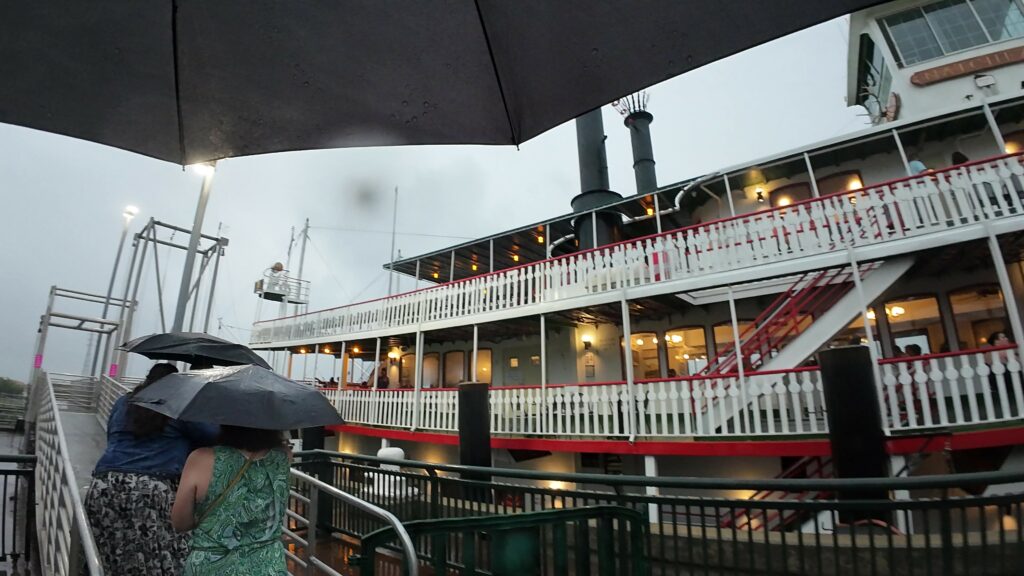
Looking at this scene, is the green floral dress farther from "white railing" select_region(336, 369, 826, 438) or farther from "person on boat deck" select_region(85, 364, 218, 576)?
"white railing" select_region(336, 369, 826, 438)

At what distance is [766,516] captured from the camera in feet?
10.4

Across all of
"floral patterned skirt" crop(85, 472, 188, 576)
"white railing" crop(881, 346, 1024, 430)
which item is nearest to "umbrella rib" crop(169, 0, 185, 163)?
"floral patterned skirt" crop(85, 472, 188, 576)

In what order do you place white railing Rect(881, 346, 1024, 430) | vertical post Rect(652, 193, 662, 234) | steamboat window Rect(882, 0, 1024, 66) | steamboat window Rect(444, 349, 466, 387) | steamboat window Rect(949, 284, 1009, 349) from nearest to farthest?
white railing Rect(881, 346, 1024, 430) → steamboat window Rect(949, 284, 1009, 349) → steamboat window Rect(882, 0, 1024, 66) → vertical post Rect(652, 193, 662, 234) → steamboat window Rect(444, 349, 466, 387)

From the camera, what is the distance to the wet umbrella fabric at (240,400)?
7.52ft

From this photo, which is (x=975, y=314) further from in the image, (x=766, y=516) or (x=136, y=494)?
(x=136, y=494)

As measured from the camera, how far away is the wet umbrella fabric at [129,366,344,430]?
2.29m

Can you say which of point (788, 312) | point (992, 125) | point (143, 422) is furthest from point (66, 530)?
point (992, 125)

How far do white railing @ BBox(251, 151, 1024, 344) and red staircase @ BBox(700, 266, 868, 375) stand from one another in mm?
1086

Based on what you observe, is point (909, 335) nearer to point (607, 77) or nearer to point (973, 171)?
point (973, 171)

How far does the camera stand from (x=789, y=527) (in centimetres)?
771

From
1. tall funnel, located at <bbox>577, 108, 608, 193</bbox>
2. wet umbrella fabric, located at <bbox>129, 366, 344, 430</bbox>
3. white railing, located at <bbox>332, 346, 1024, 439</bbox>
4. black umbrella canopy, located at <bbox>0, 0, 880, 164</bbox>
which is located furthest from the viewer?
tall funnel, located at <bbox>577, 108, 608, 193</bbox>

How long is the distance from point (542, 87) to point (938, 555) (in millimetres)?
5107

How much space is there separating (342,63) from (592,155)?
15.3 m

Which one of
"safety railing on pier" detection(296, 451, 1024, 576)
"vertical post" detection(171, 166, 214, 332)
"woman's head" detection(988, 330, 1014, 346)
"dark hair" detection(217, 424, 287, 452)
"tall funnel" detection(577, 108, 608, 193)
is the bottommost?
"safety railing on pier" detection(296, 451, 1024, 576)
